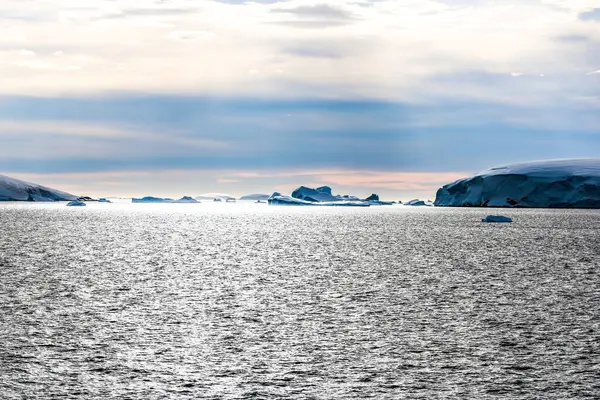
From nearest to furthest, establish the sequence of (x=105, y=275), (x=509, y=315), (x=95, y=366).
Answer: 1. (x=95, y=366)
2. (x=509, y=315)
3. (x=105, y=275)

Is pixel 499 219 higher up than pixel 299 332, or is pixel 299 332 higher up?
pixel 499 219

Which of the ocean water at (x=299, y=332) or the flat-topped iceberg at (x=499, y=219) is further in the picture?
the flat-topped iceberg at (x=499, y=219)

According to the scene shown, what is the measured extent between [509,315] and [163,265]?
29.4m

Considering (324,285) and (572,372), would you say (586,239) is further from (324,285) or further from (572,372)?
(572,372)

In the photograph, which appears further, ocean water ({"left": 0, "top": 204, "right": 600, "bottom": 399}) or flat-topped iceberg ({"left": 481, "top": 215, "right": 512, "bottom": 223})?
flat-topped iceberg ({"left": 481, "top": 215, "right": 512, "bottom": 223})

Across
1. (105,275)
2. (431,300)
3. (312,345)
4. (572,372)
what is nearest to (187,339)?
(312,345)

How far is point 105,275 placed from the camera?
4147cm

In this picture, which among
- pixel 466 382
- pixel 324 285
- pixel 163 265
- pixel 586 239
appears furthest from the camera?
pixel 586 239

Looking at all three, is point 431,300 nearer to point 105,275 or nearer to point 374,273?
point 374,273

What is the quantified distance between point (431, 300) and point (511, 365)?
13.0 meters

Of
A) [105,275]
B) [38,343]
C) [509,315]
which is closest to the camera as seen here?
[38,343]

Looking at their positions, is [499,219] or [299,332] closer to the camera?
[299,332]

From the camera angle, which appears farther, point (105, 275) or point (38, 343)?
point (105, 275)

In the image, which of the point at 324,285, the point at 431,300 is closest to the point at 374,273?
the point at 324,285
